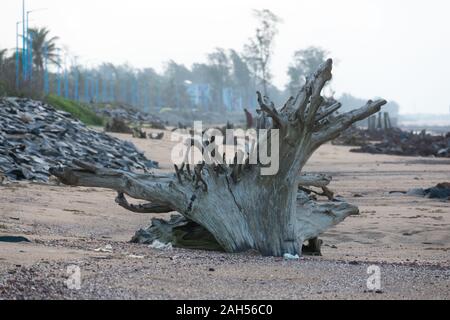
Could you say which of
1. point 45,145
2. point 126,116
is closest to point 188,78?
point 126,116

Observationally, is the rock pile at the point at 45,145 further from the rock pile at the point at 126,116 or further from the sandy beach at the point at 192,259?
the rock pile at the point at 126,116

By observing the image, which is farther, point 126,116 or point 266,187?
point 126,116

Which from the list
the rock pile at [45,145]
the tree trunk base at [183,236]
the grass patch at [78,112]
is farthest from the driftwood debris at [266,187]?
the grass patch at [78,112]

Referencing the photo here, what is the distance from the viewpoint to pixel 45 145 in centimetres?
1542

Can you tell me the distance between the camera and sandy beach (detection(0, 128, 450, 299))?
4.69 m

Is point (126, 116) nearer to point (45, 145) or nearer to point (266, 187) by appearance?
point (45, 145)

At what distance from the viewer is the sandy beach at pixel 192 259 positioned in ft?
15.4

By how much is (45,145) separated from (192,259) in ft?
32.5

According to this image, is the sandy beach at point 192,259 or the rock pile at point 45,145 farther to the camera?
the rock pile at point 45,145

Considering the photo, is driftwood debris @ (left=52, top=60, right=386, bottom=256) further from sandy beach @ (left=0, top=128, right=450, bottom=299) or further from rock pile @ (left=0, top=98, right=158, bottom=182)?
rock pile @ (left=0, top=98, right=158, bottom=182)

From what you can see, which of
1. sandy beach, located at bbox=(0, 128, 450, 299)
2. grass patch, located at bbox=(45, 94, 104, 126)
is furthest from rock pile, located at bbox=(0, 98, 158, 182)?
grass patch, located at bbox=(45, 94, 104, 126)

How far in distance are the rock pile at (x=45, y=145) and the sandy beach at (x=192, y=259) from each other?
1.29 m

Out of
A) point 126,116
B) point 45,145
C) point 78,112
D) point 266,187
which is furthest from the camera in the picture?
point 126,116
